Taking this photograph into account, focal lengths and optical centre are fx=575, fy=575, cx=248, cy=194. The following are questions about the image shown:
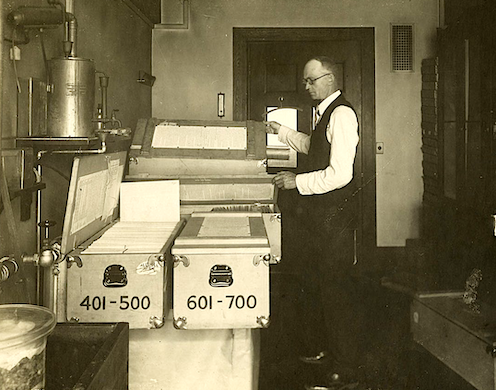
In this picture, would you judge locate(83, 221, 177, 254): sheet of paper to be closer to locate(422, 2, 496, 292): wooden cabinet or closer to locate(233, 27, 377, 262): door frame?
locate(422, 2, 496, 292): wooden cabinet

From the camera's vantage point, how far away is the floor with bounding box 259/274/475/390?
2773mm

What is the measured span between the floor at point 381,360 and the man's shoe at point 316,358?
0.15 ft

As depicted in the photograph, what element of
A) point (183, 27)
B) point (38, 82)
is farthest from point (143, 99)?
point (38, 82)

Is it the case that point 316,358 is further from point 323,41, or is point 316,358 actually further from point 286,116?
point 323,41

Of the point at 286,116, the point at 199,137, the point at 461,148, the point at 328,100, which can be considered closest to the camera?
the point at 199,137

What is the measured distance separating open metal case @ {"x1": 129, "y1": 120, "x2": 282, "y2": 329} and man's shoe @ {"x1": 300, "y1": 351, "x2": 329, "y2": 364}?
0.85m

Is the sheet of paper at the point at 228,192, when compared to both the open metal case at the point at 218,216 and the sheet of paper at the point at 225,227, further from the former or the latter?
the sheet of paper at the point at 225,227

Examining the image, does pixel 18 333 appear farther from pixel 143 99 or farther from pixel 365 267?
pixel 365 267

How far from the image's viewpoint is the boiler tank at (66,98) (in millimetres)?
2152

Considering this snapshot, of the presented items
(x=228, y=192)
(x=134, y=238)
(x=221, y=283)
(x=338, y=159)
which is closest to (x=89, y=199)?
(x=134, y=238)

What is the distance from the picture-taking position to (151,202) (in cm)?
247

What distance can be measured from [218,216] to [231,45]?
9.68ft

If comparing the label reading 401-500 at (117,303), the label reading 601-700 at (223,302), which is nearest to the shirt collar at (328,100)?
the label reading 601-700 at (223,302)

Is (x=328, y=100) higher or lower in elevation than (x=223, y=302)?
higher
